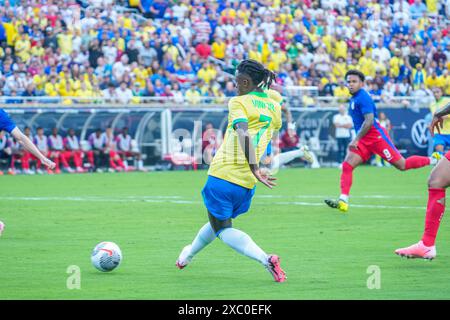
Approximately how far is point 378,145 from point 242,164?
27.4 feet

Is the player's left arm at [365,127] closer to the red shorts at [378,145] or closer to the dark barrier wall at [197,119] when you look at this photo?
the red shorts at [378,145]

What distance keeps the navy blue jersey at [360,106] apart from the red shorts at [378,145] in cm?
26

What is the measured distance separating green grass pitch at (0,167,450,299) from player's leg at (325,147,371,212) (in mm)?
194

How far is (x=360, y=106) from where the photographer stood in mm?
17344

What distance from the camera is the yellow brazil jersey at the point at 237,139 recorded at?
31.2ft

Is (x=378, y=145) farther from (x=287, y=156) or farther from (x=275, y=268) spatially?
(x=275, y=268)

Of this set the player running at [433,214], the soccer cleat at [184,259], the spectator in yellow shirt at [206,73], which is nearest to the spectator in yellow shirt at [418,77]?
the spectator in yellow shirt at [206,73]

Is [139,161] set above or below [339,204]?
below

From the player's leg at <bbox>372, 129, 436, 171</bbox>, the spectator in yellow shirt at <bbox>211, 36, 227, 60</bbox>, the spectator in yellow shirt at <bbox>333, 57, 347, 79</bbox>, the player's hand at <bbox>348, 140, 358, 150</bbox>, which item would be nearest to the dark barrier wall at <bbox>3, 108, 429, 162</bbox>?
the spectator in yellow shirt at <bbox>333, 57, 347, 79</bbox>

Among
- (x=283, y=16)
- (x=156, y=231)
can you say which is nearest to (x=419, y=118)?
(x=283, y=16)

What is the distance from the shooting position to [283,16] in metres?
36.9

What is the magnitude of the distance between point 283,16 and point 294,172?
382 inches

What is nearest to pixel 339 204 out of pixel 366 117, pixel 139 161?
pixel 366 117
